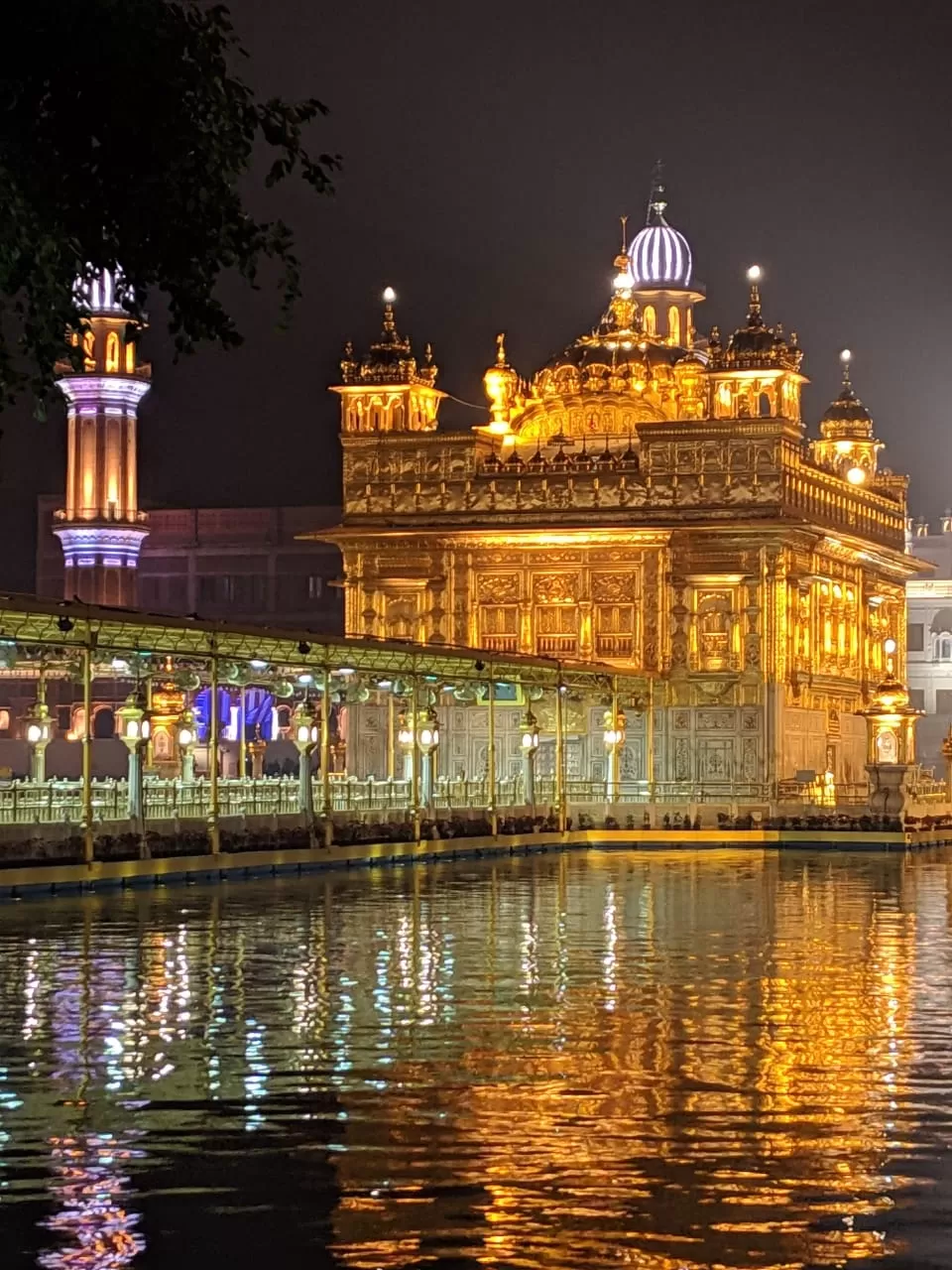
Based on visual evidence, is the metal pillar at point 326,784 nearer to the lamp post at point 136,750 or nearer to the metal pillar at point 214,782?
the metal pillar at point 214,782

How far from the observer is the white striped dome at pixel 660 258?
249 feet

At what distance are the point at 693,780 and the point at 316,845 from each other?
19727mm

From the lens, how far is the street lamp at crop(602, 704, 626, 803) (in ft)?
182

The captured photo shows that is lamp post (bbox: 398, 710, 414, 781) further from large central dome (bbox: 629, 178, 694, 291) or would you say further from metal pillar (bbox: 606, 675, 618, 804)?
large central dome (bbox: 629, 178, 694, 291)

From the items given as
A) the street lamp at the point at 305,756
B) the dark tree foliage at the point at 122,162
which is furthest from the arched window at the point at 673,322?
the dark tree foliage at the point at 122,162

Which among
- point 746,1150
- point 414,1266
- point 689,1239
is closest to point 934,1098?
point 746,1150

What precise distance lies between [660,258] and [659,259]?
0.04 meters

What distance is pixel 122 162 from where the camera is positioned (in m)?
12.1

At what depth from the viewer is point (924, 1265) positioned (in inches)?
400

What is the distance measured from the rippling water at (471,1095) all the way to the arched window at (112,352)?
63841mm

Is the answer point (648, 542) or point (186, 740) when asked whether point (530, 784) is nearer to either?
point (186, 740)

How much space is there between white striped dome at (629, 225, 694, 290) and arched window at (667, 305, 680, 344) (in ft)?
2.26

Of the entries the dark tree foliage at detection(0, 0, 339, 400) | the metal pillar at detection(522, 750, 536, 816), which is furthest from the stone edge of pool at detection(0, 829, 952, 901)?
the dark tree foliage at detection(0, 0, 339, 400)

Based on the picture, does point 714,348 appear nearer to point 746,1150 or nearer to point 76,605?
point 76,605
